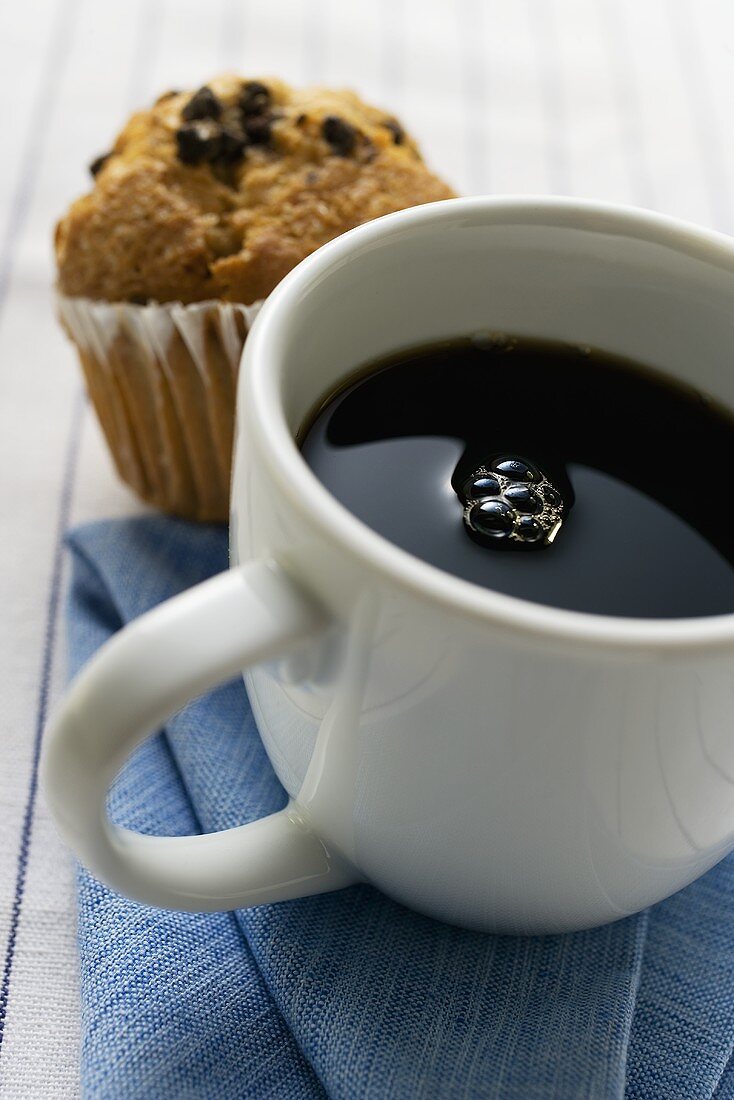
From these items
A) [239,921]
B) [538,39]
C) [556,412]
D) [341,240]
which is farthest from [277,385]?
[538,39]

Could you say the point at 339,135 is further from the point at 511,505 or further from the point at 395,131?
the point at 511,505

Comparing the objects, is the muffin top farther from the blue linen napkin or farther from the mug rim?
the blue linen napkin

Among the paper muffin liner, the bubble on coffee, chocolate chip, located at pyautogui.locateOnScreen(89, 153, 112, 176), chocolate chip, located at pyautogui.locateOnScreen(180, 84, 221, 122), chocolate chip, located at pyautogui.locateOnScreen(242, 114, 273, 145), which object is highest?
chocolate chip, located at pyautogui.locateOnScreen(180, 84, 221, 122)

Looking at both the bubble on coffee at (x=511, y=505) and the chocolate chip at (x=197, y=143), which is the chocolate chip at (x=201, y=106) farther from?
the bubble on coffee at (x=511, y=505)

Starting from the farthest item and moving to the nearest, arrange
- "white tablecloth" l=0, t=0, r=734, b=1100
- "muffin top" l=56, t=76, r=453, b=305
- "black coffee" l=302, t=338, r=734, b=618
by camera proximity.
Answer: "white tablecloth" l=0, t=0, r=734, b=1100 → "muffin top" l=56, t=76, r=453, b=305 → "black coffee" l=302, t=338, r=734, b=618

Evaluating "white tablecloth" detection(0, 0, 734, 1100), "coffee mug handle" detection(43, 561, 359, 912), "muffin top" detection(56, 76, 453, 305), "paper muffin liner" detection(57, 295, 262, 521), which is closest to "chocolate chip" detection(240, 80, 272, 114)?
"muffin top" detection(56, 76, 453, 305)

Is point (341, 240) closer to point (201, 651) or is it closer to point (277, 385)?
point (277, 385)

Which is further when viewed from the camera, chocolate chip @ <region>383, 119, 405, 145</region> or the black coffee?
chocolate chip @ <region>383, 119, 405, 145</region>
